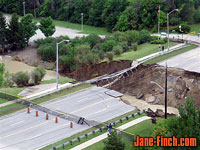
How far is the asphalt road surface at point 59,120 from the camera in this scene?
3744 centimetres

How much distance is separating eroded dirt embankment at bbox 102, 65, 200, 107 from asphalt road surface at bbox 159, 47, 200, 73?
1.60m

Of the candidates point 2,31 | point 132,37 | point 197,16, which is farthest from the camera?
point 197,16

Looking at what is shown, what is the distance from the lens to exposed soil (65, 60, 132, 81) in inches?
2295

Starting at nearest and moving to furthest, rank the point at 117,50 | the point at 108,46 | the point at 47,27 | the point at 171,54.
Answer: the point at 171,54, the point at 117,50, the point at 108,46, the point at 47,27

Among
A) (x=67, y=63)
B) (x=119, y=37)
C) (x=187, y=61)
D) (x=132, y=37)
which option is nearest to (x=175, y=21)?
(x=132, y=37)

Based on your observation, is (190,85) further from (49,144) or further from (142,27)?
(142,27)

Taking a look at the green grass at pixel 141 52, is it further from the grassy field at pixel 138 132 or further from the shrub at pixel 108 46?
the grassy field at pixel 138 132

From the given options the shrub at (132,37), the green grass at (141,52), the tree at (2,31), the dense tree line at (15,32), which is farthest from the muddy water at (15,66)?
the shrub at (132,37)

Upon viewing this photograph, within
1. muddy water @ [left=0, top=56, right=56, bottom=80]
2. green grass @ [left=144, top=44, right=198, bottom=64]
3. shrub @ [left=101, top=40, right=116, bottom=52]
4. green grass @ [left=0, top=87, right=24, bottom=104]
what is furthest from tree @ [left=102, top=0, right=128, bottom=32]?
green grass @ [left=0, top=87, right=24, bottom=104]

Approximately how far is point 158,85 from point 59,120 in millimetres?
14829

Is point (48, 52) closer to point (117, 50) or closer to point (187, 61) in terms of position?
point (117, 50)

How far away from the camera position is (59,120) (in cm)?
4188

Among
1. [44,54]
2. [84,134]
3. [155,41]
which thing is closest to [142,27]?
[155,41]

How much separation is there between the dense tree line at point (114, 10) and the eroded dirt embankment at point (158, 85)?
2912cm
